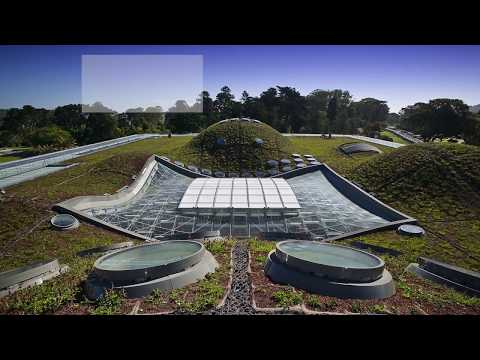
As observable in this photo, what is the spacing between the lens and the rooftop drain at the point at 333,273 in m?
6.52

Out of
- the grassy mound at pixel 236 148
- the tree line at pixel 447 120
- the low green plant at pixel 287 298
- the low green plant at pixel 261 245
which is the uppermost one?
the tree line at pixel 447 120

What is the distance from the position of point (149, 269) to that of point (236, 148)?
1990 cm

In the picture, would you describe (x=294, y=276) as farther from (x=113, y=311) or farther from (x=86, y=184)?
(x=86, y=184)

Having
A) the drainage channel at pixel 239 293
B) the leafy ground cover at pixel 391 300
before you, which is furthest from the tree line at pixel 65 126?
the leafy ground cover at pixel 391 300

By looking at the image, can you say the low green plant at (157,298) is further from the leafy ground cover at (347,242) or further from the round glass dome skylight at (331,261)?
the round glass dome skylight at (331,261)

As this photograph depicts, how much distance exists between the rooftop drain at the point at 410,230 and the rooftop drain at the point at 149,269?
7699mm

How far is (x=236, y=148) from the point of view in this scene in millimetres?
26031

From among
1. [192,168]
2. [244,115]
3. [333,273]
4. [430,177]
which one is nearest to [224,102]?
[244,115]

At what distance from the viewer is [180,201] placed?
15.0m

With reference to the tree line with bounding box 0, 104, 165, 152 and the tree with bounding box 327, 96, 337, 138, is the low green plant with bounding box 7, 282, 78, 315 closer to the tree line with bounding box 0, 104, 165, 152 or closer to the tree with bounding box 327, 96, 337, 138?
the tree line with bounding box 0, 104, 165, 152

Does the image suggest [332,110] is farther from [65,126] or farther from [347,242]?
[347,242]

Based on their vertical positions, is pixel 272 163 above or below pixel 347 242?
above

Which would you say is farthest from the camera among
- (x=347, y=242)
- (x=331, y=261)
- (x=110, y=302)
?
(x=347, y=242)
